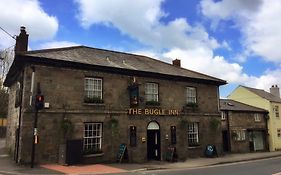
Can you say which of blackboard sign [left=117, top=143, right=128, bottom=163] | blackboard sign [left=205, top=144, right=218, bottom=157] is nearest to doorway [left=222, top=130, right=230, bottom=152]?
blackboard sign [left=205, top=144, right=218, bottom=157]

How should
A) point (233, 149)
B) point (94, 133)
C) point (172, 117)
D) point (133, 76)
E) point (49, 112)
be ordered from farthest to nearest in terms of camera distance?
point (233, 149) → point (172, 117) → point (133, 76) → point (94, 133) → point (49, 112)

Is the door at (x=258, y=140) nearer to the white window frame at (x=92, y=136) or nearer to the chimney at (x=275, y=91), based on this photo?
the chimney at (x=275, y=91)

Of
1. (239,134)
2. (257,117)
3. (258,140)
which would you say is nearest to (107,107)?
(239,134)

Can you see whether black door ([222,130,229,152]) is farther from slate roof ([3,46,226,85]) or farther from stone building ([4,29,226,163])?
slate roof ([3,46,226,85])

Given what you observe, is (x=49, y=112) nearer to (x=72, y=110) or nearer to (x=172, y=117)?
(x=72, y=110)

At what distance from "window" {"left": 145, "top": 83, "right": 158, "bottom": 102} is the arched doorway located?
6.25 feet

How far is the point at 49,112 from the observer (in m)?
19.5

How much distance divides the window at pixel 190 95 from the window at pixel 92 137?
8.67 meters

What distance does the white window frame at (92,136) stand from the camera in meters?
20.8

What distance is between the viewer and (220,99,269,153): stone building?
33562 mm

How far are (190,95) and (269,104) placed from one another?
56.5ft

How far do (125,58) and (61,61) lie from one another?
25.3 ft

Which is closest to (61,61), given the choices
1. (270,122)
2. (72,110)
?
(72,110)

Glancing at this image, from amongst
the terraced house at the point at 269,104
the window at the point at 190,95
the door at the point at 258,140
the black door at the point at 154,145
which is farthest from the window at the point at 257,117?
the black door at the point at 154,145
